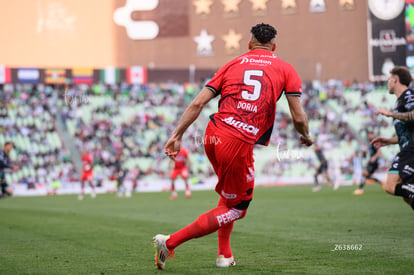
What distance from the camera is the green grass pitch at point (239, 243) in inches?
292

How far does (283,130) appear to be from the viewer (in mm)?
41344

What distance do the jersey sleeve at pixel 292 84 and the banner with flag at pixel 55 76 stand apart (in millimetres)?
36843

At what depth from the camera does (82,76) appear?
42719 millimetres

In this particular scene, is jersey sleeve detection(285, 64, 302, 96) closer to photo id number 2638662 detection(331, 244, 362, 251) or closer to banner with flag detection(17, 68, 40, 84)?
photo id number 2638662 detection(331, 244, 362, 251)

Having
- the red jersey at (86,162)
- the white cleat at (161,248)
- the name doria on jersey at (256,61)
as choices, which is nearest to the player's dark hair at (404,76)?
the name doria on jersey at (256,61)

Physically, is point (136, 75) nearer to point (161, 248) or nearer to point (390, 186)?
point (390, 186)

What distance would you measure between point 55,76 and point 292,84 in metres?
37.0

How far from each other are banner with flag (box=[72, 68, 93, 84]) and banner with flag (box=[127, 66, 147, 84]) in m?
2.60

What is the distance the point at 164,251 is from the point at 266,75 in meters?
2.14

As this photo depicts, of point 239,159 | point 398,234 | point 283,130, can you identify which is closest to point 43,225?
point 398,234

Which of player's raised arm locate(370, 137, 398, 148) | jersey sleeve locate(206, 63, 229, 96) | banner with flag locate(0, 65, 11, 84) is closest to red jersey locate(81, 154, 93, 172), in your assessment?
banner with flag locate(0, 65, 11, 84)

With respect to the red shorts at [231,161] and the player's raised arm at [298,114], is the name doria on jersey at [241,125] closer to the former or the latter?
the red shorts at [231,161]

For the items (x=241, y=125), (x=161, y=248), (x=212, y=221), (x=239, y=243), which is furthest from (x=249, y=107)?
(x=239, y=243)

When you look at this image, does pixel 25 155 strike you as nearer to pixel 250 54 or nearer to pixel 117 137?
pixel 117 137
